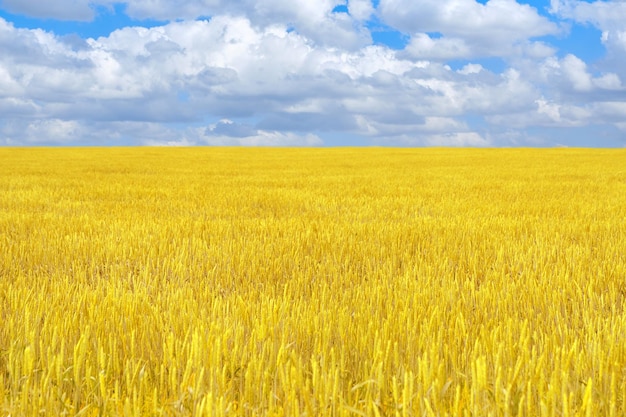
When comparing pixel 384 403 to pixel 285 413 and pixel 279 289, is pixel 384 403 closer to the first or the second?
pixel 285 413

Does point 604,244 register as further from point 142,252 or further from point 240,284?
point 142,252

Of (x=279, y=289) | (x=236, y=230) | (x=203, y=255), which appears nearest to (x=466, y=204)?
(x=236, y=230)

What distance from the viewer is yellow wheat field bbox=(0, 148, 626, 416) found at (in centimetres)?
219

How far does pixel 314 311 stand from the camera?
3.52 metres

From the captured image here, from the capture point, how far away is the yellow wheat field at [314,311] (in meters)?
2.19

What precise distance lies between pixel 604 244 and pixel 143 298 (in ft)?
15.9

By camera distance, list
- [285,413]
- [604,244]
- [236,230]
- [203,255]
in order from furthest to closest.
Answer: [236,230] → [604,244] → [203,255] → [285,413]

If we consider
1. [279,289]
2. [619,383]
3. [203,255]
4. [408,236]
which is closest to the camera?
[619,383]

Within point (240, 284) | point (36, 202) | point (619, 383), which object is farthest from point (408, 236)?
point (36, 202)

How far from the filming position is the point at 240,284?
4.75 m

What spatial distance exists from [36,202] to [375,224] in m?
6.94

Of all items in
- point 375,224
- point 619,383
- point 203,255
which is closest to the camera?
point 619,383

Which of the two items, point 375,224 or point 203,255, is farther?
point 375,224

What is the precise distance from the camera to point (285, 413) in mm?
2117
